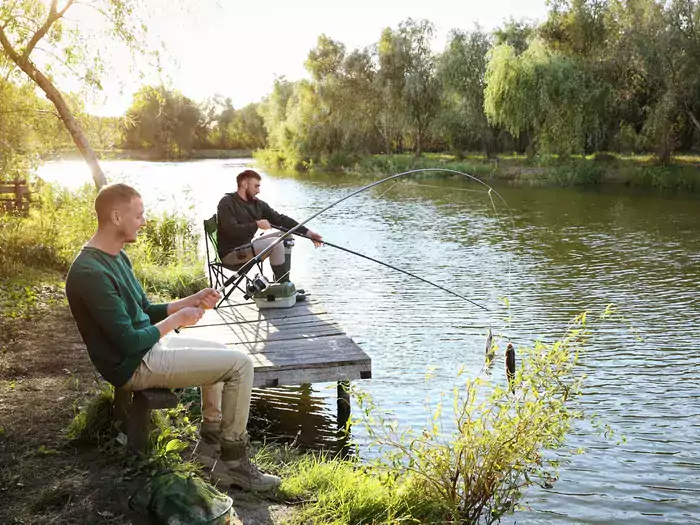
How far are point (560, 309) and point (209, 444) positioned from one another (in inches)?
262

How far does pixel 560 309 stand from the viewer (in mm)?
9508

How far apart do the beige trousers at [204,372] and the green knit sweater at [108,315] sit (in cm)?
10

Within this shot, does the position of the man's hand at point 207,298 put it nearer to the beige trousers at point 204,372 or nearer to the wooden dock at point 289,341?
the beige trousers at point 204,372

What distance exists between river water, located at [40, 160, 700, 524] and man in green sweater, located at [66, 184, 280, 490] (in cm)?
168

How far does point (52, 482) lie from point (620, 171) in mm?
28574

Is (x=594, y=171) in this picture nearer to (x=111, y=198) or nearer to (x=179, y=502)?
(x=111, y=198)

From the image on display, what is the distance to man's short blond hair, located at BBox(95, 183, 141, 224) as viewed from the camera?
125 inches

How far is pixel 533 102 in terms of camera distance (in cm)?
2869

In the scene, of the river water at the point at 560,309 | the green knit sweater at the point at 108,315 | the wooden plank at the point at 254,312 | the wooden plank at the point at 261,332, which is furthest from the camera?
the wooden plank at the point at 254,312

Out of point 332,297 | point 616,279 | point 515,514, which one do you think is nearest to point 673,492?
point 515,514

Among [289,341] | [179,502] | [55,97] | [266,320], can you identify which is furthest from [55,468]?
[55,97]

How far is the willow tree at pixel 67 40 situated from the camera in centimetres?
968

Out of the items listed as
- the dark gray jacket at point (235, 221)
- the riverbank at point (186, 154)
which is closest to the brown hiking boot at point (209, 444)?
the dark gray jacket at point (235, 221)

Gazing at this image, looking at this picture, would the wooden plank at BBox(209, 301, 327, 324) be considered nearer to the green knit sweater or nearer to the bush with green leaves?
the bush with green leaves
